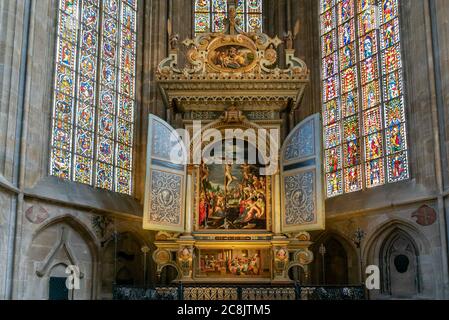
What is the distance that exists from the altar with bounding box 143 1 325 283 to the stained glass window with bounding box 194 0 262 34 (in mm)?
4057

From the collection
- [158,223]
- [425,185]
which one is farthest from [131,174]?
[425,185]

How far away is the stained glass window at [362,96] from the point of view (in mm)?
13820

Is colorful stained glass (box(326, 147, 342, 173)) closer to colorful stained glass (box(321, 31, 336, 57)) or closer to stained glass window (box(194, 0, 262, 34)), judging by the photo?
colorful stained glass (box(321, 31, 336, 57))

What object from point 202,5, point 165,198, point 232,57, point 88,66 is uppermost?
point 202,5

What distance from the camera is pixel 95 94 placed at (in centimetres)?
1483

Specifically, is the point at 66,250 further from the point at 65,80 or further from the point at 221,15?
the point at 221,15

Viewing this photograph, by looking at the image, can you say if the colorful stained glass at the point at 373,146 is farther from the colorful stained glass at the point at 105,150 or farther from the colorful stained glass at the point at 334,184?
the colorful stained glass at the point at 105,150

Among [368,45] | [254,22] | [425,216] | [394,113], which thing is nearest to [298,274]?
[425,216]

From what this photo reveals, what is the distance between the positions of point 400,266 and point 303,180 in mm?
2761

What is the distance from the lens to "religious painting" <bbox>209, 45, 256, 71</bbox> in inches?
542

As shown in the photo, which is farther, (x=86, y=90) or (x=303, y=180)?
(x=86, y=90)

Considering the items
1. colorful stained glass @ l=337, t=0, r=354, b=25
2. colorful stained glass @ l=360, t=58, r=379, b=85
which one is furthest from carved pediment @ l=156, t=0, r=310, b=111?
colorful stained glass @ l=337, t=0, r=354, b=25

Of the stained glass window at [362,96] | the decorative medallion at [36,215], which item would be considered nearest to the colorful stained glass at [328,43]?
the stained glass window at [362,96]

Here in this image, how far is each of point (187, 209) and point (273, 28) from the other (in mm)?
7126
